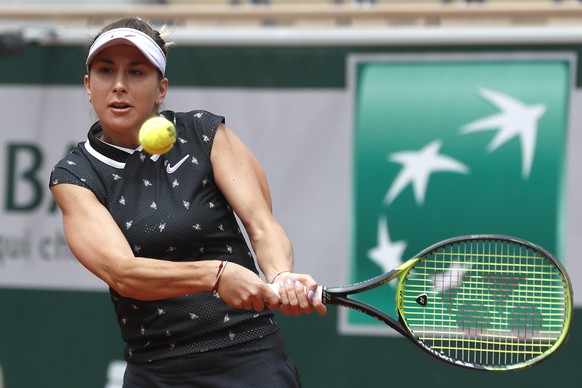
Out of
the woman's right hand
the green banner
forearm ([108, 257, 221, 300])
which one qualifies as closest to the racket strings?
the green banner

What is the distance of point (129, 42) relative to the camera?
2.89 m

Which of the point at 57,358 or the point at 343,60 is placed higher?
the point at 343,60

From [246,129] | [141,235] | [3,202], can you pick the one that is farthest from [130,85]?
[3,202]

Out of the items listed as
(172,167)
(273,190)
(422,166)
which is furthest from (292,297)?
(273,190)

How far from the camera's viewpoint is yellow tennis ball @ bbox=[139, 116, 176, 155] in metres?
2.81

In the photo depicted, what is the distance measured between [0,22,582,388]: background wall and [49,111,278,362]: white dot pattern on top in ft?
6.66

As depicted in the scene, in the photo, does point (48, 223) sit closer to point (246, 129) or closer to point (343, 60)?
point (246, 129)

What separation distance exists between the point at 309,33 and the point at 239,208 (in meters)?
2.25

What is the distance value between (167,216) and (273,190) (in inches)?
87.8

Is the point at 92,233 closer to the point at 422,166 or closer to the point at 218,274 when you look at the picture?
the point at 218,274

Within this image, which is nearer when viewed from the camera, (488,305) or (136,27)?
(136,27)

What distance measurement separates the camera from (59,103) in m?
5.33

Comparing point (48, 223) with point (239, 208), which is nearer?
point (239, 208)

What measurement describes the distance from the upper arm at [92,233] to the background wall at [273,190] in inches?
89.2
